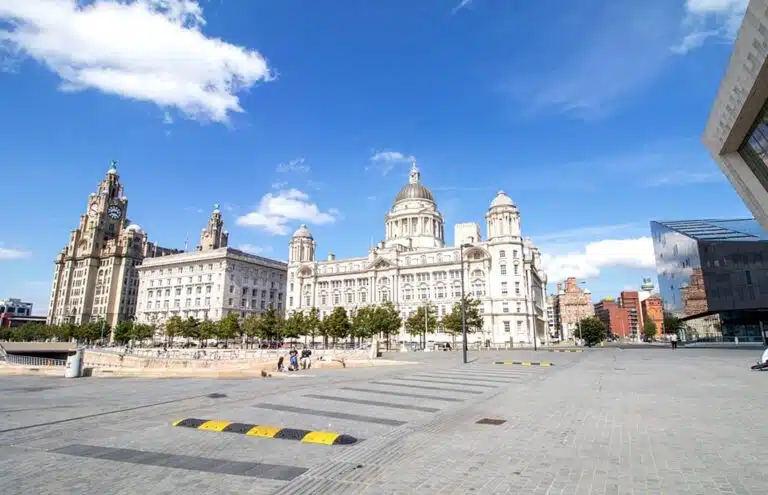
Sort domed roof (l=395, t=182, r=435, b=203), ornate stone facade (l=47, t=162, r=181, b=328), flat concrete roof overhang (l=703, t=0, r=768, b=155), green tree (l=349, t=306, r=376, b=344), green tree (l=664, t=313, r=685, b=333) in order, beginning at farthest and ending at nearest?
ornate stone facade (l=47, t=162, r=181, b=328)
domed roof (l=395, t=182, r=435, b=203)
green tree (l=664, t=313, r=685, b=333)
green tree (l=349, t=306, r=376, b=344)
flat concrete roof overhang (l=703, t=0, r=768, b=155)

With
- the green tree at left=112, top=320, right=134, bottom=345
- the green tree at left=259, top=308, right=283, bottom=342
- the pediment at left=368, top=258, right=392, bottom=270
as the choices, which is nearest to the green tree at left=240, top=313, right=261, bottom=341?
the green tree at left=259, top=308, right=283, bottom=342

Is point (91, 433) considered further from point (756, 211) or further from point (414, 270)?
point (414, 270)

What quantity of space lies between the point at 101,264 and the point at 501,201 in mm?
122420

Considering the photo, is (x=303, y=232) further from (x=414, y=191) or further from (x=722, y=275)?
(x=722, y=275)

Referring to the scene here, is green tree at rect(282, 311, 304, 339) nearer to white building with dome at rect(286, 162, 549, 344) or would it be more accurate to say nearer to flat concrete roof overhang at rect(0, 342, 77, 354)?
white building with dome at rect(286, 162, 549, 344)

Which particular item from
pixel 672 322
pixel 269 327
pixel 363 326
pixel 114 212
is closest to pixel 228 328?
pixel 269 327

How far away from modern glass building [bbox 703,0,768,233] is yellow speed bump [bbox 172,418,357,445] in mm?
25341

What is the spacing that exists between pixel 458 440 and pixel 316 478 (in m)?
3.55


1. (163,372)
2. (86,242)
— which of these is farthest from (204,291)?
(163,372)

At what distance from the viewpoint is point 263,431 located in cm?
948

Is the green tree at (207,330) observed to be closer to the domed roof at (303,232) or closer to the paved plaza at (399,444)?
the domed roof at (303,232)

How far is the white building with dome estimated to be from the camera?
87.7 metres

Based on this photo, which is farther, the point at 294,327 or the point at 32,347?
the point at 32,347

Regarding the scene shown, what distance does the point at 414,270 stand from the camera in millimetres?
96562
